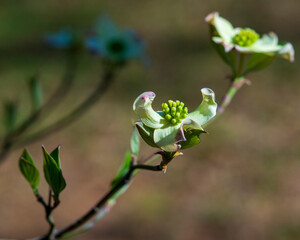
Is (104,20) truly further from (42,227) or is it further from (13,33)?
(13,33)

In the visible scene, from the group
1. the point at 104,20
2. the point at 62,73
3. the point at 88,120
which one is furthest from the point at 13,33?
the point at 104,20

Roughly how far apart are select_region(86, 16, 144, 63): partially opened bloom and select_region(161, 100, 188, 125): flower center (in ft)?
1.41

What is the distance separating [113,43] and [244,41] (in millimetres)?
394

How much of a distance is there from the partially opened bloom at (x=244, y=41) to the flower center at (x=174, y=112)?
0.41 feet

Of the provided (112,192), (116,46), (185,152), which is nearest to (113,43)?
(116,46)

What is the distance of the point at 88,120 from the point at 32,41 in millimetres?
716

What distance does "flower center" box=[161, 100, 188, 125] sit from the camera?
385mm

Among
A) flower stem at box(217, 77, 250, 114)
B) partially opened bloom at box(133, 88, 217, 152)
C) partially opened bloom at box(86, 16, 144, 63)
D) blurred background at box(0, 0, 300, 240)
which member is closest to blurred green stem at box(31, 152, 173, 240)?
partially opened bloom at box(133, 88, 217, 152)

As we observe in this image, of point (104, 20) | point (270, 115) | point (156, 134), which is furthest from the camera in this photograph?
point (270, 115)

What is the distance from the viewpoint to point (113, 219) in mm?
1665

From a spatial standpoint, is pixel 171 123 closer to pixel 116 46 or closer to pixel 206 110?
pixel 206 110

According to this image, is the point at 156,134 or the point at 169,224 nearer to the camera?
the point at 156,134

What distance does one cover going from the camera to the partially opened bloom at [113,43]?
0.81 metres

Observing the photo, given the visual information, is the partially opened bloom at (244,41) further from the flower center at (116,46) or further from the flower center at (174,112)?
the flower center at (116,46)
